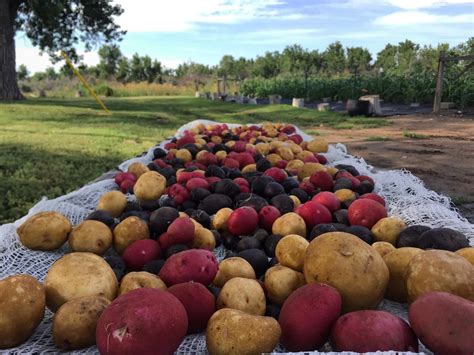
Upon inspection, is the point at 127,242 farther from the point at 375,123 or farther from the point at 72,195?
the point at 375,123

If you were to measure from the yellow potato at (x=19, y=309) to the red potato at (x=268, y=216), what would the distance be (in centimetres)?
129

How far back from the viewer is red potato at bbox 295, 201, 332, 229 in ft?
8.09

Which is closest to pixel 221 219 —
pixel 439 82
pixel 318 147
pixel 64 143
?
pixel 318 147

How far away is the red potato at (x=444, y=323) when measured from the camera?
1.21 metres

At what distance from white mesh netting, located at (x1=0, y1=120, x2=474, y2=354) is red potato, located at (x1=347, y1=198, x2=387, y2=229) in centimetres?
24

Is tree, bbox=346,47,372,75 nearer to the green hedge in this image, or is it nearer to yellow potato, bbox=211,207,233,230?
the green hedge

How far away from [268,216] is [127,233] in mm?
799

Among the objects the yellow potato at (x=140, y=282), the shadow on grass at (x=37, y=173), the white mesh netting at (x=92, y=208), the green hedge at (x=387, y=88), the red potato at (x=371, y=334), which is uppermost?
the green hedge at (x=387, y=88)

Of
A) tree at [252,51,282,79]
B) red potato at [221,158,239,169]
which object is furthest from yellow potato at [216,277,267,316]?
tree at [252,51,282,79]

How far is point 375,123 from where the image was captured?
1264cm

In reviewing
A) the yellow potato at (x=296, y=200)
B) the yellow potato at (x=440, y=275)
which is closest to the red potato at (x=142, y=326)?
the yellow potato at (x=440, y=275)

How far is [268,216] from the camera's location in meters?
2.50

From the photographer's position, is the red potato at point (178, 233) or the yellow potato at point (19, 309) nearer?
the yellow potato at point (19, 309)

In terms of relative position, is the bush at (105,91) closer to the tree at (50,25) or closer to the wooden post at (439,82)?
the tree at (50,25)
